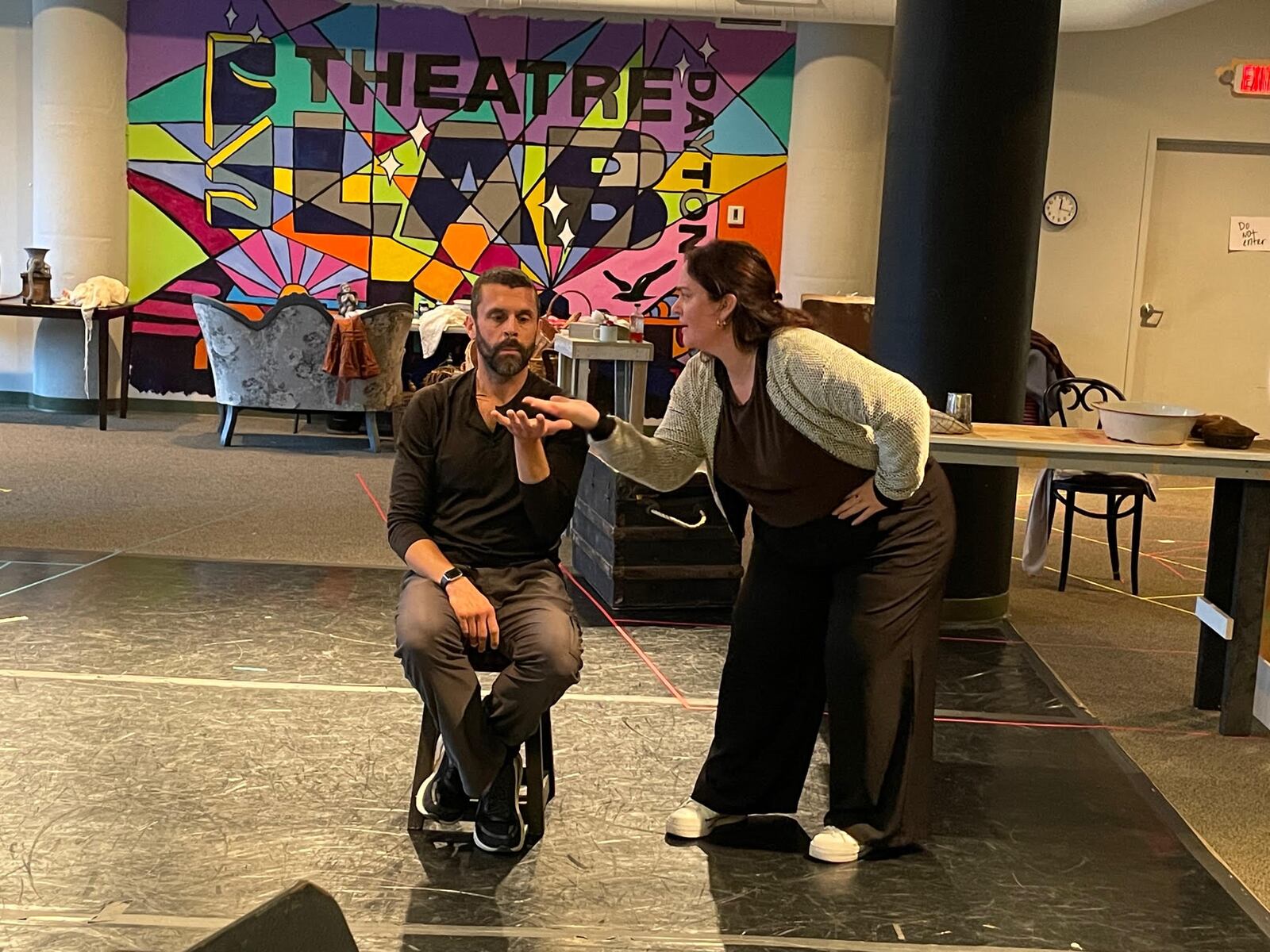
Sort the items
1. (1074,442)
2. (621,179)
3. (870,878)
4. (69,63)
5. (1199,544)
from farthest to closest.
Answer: (621,179) → (69,63) → (1199,544) → (1074,442) → (870,878)

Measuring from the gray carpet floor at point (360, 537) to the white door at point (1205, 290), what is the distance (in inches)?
32.6

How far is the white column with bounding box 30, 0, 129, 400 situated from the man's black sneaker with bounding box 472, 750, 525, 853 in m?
7.31

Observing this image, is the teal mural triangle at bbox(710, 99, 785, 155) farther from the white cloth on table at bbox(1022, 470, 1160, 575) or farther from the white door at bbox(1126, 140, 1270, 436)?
the white cloth on table at bbox(1022, 470, 1160, 575)

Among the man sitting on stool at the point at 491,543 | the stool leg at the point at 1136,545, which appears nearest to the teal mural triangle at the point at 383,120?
the stool leg at the point at 1136,545

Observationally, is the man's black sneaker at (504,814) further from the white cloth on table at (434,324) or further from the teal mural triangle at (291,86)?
the teal mural triangle at (291,86)

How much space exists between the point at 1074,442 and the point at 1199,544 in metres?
3.36

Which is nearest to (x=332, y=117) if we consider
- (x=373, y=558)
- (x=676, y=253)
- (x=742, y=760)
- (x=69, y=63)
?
(x=69, y=63)

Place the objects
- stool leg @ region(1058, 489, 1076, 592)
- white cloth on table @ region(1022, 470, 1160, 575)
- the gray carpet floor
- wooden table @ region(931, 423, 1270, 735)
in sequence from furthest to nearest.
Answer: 1. stool leg @ region(1058, 489, 1076, 592)
2. white cloth on table @ region(1022, 470, 1160, 575)
3. wooden table @ region(931, 423, 1270, 735)
4. the gray carpet floor

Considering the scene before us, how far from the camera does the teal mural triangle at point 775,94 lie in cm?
989

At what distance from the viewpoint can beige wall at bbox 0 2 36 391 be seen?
970 centimetres

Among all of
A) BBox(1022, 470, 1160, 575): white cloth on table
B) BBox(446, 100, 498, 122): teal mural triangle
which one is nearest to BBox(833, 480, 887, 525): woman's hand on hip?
BBox(1022, 470, 1160, 575): white cloth on table

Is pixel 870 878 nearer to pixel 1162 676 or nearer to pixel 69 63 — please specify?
pixel 1162 676

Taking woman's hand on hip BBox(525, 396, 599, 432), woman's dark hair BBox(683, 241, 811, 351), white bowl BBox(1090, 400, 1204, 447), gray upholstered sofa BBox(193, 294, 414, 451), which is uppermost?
woman's dark hair BBox(683, 241, 811, 351)

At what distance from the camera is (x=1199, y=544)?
7301 millimetres
